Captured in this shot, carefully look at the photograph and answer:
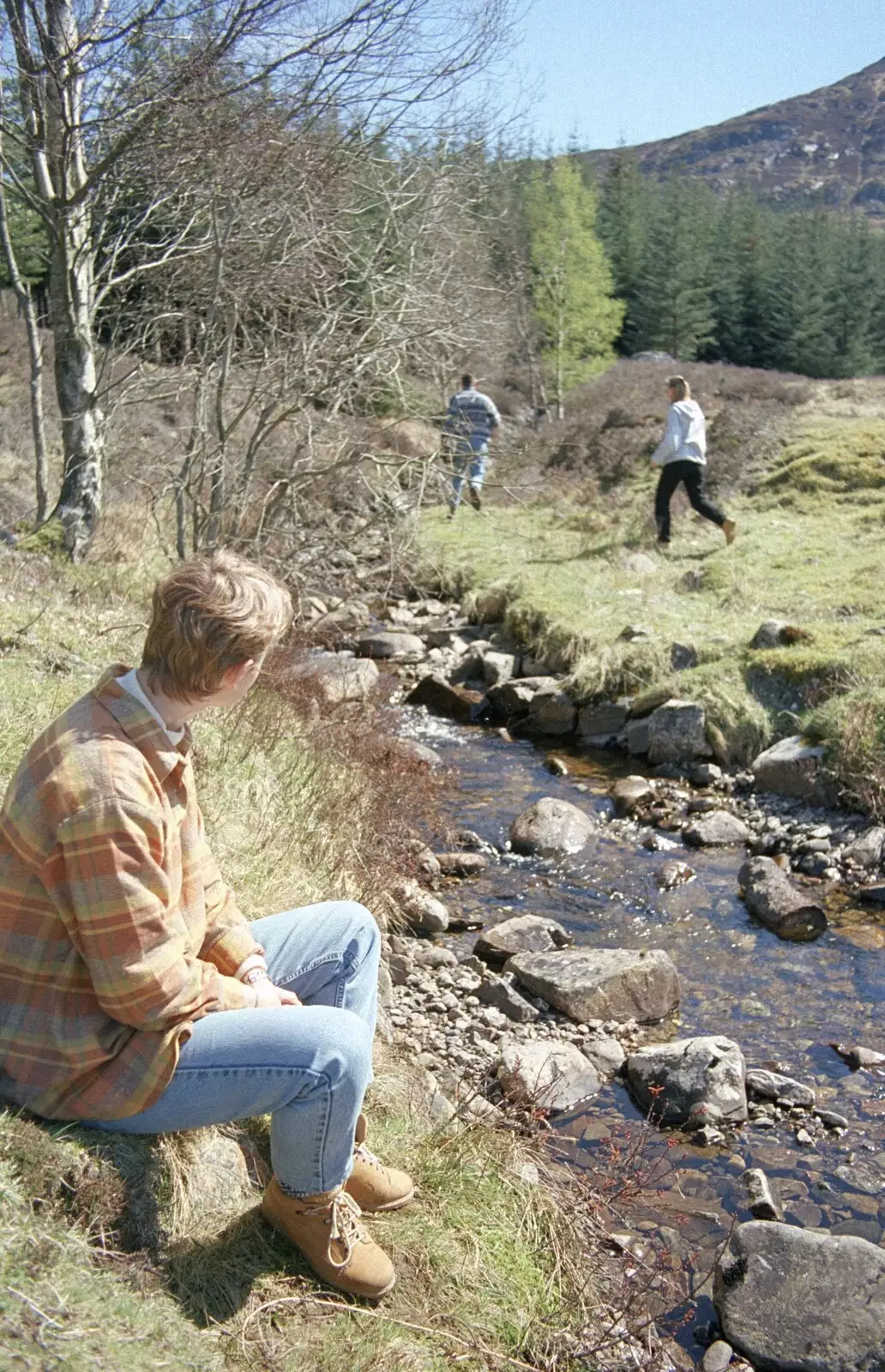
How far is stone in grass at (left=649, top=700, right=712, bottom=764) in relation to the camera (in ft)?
29.4

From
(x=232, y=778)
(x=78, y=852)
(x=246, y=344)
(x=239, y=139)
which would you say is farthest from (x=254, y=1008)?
(x=246, y=344)

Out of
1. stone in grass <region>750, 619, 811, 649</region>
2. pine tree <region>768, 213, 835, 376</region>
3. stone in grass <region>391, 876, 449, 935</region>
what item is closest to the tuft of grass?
stone in grass <region>750, 619, 811, 649</region>

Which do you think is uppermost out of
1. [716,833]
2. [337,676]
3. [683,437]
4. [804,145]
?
[804,145]

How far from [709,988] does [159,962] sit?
4072 mm

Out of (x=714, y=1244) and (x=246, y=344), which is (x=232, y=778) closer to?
(x=714, y=1244)

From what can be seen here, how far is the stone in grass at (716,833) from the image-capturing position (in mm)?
7672

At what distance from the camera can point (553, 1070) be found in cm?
445

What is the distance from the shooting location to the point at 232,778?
226 inches

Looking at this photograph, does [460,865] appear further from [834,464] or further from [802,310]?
[802,310]

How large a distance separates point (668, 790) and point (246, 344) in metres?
4.71

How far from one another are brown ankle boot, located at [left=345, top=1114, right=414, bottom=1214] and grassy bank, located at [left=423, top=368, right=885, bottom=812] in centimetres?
540

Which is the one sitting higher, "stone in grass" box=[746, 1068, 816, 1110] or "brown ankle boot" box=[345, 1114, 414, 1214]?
"brown ankle boot" box=[345, 1114, 414, 1214]

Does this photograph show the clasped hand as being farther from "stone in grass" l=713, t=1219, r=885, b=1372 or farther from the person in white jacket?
the person in white jacket

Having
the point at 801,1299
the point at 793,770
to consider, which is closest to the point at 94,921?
the point at 801,1299
